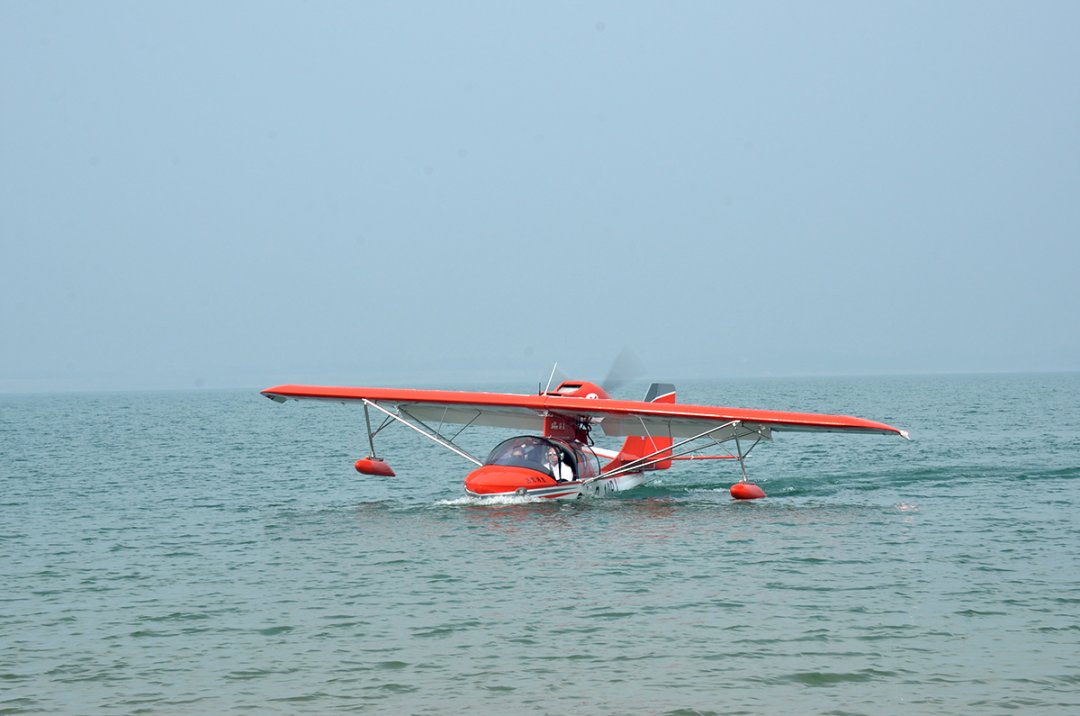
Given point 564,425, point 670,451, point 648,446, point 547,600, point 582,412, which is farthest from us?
point 648,446

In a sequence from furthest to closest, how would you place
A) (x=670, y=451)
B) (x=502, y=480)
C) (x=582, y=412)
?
(x=670, y=451)
(x=582, y=412)
(x=502, y=480)

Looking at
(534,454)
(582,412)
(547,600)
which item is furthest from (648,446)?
(547,600)

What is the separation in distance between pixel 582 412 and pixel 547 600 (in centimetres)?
1063

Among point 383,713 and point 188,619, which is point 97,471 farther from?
point 383,713

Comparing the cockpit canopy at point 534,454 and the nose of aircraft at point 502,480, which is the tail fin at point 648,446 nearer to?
the cockpit canopy at point 534,454

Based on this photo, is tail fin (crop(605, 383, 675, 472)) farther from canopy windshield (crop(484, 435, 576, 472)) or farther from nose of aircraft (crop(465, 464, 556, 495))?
nose of aircraft (crop(465, 464, 556, 495))

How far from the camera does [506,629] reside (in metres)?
14.7

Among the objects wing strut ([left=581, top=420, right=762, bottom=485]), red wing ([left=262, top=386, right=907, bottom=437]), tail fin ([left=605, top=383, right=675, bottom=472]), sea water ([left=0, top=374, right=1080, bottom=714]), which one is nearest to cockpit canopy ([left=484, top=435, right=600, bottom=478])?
wing strut ([left=581, top=420, right=762, bottom=485])

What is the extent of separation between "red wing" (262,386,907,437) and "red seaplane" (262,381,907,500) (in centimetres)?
2

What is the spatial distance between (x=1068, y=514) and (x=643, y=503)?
938 centimetres

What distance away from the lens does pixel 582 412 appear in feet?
87.2

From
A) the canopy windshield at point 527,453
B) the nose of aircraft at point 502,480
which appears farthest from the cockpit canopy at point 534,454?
the nose of aircraft at point 502,480

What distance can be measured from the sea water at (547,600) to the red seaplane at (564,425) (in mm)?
831

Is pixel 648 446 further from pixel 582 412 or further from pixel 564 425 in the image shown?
pixel 582 412
